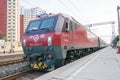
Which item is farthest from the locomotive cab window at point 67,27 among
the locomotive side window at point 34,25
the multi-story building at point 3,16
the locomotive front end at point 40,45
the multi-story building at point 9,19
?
the multi-story building at point 3,16

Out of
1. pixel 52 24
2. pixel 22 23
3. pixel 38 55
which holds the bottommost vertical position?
pixel 38 55

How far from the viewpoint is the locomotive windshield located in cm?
1122

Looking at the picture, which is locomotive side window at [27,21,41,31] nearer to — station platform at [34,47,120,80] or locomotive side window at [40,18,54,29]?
locomotive side window at [40,18,54,29]

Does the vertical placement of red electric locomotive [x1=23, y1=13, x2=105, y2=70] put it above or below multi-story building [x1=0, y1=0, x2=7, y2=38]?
below

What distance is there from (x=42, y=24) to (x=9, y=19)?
96.4 meters

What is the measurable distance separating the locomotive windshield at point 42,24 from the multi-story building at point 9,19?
92.1m

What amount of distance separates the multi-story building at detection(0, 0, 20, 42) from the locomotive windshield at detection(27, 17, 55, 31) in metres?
92.1

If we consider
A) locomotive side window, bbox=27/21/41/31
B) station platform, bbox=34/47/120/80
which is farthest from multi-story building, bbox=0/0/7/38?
station platform, bbox=34/47/120/80

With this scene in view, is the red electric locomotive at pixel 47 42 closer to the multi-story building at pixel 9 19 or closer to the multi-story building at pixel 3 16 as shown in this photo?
the multi-story building at pixel 9 19

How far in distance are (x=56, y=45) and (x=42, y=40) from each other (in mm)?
862

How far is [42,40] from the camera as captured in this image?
35.7ft

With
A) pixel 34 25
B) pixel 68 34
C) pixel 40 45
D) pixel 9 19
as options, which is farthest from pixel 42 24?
pixel 9 19

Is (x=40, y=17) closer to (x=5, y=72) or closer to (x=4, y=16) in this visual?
(x=5, y=72)

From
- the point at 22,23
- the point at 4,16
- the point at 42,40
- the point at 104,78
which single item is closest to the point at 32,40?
the point at 42,40
